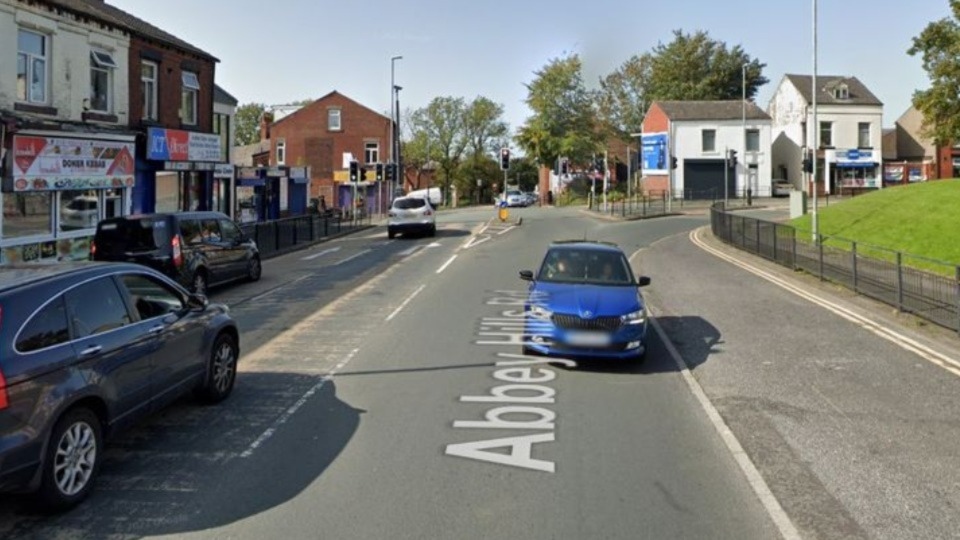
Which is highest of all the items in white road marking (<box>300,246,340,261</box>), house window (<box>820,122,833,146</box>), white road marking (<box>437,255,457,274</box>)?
house window (<box>820,122,833,146</box>)

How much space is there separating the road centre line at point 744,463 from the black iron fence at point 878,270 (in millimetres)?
5364

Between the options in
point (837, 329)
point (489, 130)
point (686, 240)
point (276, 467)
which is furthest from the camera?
point (489, 130)

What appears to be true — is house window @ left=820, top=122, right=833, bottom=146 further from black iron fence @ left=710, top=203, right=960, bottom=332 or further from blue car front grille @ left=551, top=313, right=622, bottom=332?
blue car front grille @ left=551, top=313, right=622, bottom=332

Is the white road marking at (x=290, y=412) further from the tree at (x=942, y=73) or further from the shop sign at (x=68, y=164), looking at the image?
the tree at (x=942, y=73)

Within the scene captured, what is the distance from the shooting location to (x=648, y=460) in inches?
250

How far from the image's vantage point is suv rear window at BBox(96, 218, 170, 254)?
15.3 m

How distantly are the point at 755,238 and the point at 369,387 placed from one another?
18119 millimetres

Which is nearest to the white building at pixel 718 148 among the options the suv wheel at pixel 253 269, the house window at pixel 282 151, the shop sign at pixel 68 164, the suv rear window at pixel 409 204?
the house window at pixel 282 151

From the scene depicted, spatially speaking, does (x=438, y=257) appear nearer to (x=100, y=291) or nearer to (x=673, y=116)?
(x=100, y=291)

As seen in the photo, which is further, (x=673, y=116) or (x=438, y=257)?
(x=673, y=116)

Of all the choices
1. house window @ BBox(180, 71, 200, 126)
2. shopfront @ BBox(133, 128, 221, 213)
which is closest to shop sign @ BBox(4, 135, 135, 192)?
shopfront @ BBox(133, 128, 221, 213)

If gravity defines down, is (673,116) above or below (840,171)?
above

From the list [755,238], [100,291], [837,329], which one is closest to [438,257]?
[755,238]

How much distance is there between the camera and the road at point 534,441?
5.16 metres
